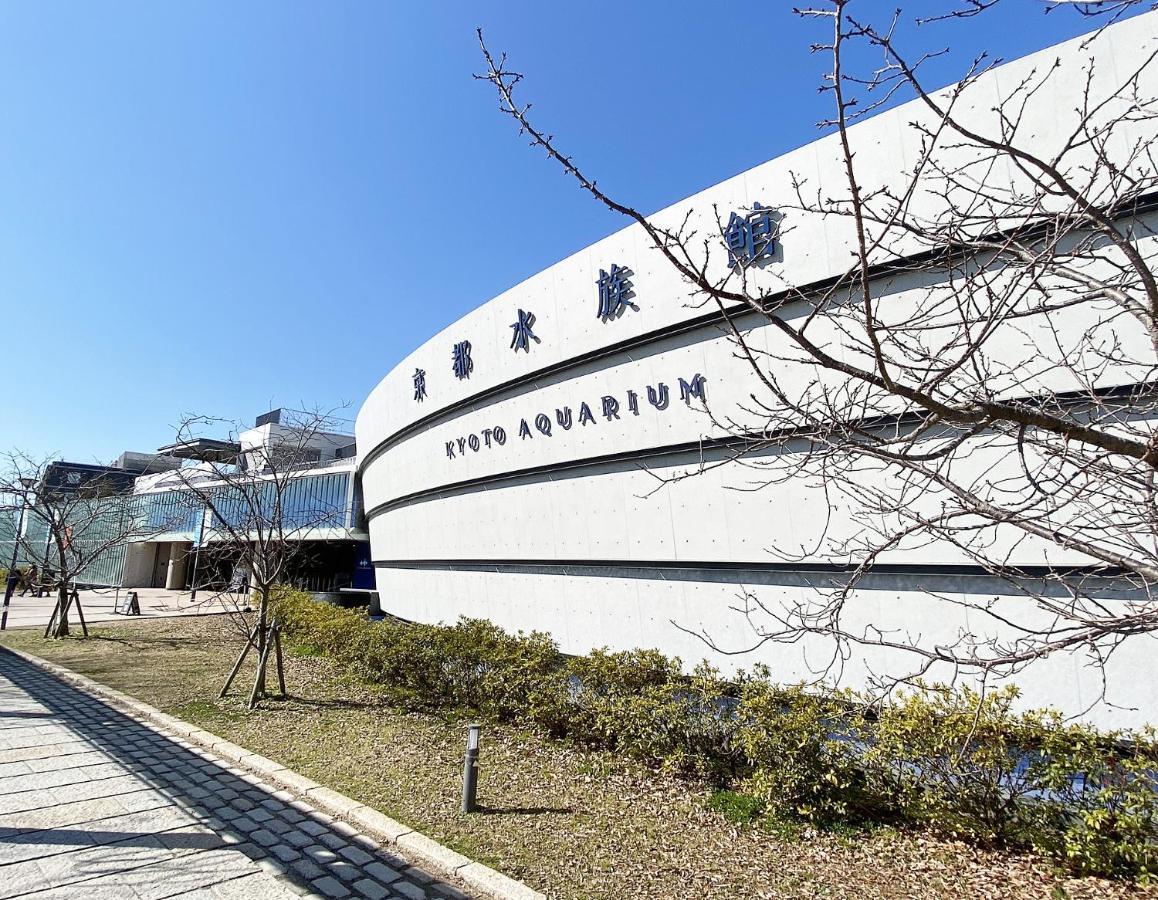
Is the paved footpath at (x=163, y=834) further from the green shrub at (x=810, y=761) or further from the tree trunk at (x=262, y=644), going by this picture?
the green shrub at (x=810, y=761)

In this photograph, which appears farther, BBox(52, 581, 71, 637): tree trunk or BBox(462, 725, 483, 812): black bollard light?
BBox(52, 581, 71, 637): tree trunk

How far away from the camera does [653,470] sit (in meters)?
9.49

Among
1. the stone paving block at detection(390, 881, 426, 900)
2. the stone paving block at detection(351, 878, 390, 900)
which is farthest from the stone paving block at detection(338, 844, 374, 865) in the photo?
the stone paving block at detection(390, 881, 426, 900)

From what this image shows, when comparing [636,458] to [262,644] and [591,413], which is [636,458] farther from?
[262,644]

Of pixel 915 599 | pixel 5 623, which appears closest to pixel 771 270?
pixel 915 599

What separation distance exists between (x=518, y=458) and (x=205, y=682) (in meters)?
6.69

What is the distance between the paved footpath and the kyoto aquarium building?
15.1 feet

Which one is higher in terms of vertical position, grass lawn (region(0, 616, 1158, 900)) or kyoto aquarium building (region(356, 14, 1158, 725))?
kyoto aquarium building (region(356, 14, 1158, 725))

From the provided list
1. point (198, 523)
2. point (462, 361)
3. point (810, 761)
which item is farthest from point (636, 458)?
point (198, 523)

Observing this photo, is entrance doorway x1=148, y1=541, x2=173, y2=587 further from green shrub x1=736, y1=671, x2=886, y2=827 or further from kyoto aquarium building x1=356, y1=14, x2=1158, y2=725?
green shrub x1=736, y1=671, x2=886, y2=827

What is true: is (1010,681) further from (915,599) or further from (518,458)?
(518,458)

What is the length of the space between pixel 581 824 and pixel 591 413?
6.55 m

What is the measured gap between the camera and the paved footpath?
4027mm

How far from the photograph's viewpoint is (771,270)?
305 inches
